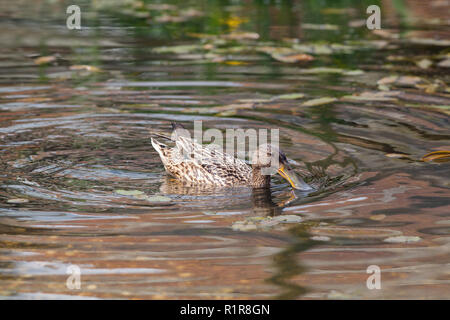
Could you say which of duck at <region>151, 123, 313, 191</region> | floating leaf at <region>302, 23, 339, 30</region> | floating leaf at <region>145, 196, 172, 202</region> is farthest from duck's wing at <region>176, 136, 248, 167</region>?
floating leaf at <region>302, 23, 339, 30</region>

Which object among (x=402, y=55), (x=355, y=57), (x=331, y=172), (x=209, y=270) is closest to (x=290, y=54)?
(x=355, y=57)

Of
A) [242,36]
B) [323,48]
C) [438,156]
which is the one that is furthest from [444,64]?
[438,156]

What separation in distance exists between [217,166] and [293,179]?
31.2 inches

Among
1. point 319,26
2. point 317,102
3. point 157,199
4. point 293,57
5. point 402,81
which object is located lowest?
point 157,199

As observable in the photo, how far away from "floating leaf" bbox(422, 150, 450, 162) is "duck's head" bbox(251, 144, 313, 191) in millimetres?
1423

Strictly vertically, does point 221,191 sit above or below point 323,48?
below

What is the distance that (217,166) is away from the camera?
6934mm

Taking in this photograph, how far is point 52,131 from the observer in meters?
8.16

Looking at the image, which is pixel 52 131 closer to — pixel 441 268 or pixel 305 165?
pixel 305 165

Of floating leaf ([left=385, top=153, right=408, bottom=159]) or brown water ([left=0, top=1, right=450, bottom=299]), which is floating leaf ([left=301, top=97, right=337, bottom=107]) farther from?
floating leaf ([left=385, top=153, right=408, bottom=159])

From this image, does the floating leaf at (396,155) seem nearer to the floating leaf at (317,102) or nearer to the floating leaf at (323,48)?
the floating leaf at (317,102)

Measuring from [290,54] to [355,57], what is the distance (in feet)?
3.26

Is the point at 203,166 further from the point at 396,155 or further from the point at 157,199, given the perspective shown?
the point at 396,155
